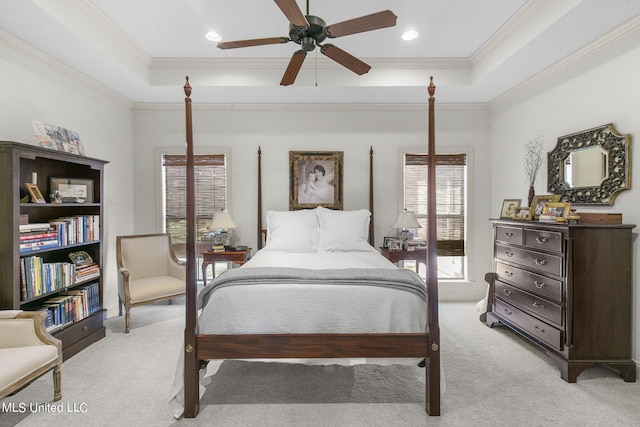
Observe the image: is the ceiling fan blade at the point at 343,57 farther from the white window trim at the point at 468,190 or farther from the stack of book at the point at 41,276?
the stack of book at the point at 41,276

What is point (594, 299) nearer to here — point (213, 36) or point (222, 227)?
point (222, 227)

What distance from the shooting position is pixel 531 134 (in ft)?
11.8

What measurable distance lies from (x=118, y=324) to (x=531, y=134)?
5174 mm

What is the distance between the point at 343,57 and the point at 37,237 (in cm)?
282

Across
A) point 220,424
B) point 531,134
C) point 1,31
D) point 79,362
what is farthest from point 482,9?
point 79,362

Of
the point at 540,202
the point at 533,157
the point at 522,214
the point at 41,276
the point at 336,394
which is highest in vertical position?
the point at 533,157

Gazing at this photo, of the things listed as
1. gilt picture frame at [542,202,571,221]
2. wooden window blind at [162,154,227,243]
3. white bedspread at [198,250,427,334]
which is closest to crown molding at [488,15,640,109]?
gilt picture frame at [542,202,571,221]

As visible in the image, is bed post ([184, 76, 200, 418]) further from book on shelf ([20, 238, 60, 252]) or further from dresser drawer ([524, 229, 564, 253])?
dresser drawer ([524, 229, 564, 253])

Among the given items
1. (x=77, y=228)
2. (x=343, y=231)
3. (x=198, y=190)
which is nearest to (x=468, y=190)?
(x=343, y=231)

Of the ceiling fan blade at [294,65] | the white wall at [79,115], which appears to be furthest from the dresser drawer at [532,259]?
the white wall at [79,115]

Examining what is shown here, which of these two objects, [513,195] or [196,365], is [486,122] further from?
[196,365]

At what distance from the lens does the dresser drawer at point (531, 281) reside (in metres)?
2.54

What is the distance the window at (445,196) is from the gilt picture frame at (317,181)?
3.23 ft

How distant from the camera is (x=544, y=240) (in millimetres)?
2670
